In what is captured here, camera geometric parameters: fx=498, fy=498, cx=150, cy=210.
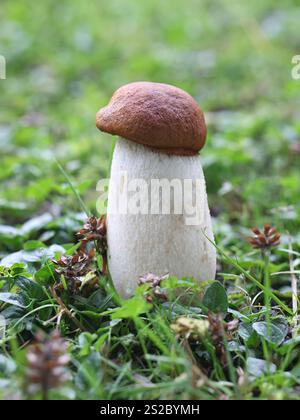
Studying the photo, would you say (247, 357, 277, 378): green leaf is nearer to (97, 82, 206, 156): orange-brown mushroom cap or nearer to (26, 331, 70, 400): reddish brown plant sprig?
(26, 331, 70, 400): reddish brown plant sprig

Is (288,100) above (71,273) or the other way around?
above

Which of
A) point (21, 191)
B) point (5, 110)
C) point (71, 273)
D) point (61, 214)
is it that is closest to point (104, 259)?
point (71, 273)

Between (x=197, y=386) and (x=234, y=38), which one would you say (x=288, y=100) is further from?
(x=197, y=386)

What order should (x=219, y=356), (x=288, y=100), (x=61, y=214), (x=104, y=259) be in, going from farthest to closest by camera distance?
1. (x=288, y=100)
2. (x=61, y=214)
3. (x=104, y=259)
4. (x=219, y=356)

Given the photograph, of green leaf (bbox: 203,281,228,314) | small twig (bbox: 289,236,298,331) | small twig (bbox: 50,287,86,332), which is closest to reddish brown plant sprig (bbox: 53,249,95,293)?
small twig (bbox: 50,287,86,332)

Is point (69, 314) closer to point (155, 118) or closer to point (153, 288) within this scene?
point (153, 288)

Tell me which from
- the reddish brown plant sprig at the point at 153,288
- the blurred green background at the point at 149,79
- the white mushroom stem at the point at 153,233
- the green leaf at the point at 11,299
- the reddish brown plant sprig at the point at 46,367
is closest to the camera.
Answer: the reddish brown plant sprig at the point at 46,367

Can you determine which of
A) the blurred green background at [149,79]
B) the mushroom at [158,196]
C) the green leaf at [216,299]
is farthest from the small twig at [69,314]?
the blurred green background at [149,79]

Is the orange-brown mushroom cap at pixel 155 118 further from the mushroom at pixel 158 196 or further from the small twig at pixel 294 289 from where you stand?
the small twig at pixel 294 289
